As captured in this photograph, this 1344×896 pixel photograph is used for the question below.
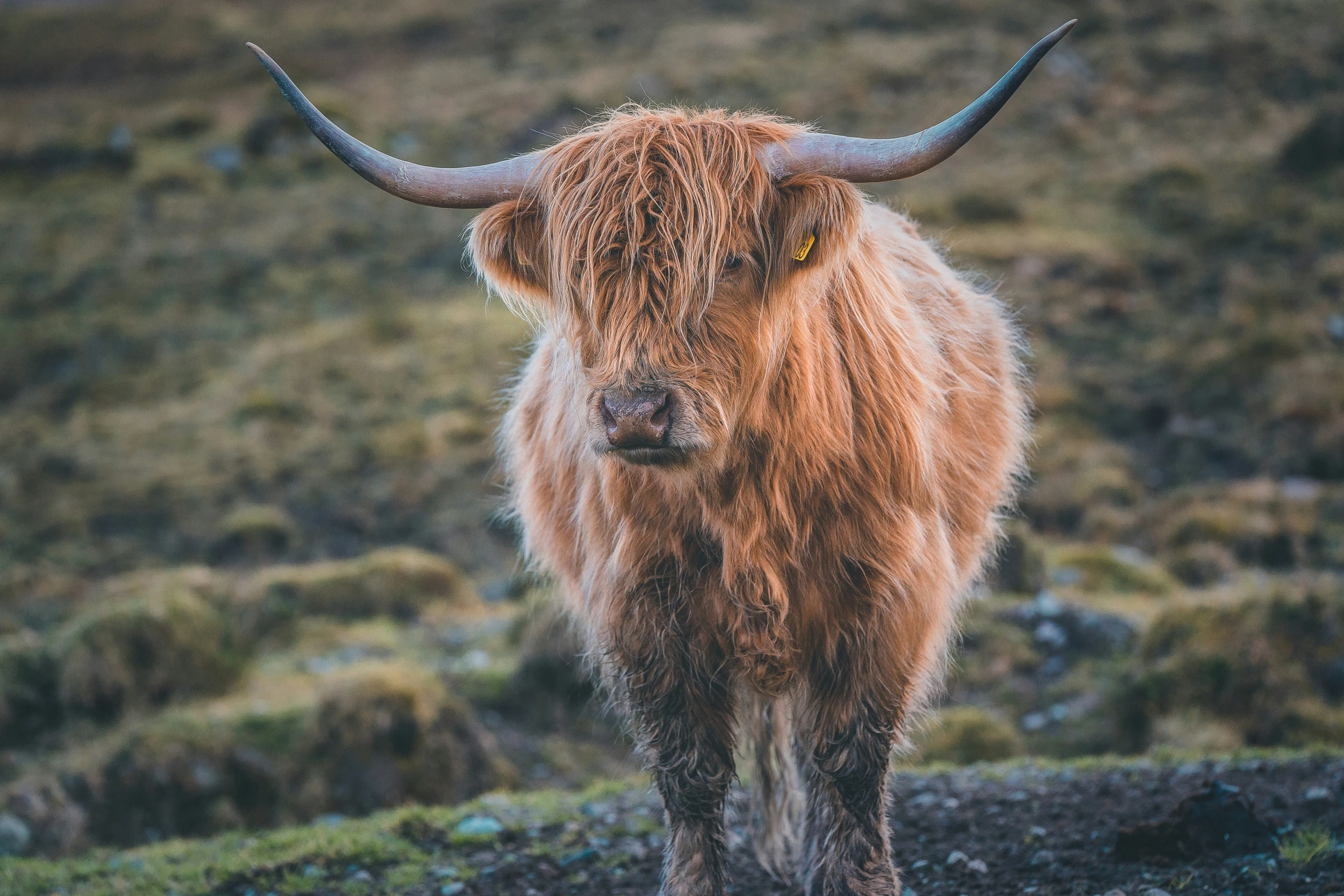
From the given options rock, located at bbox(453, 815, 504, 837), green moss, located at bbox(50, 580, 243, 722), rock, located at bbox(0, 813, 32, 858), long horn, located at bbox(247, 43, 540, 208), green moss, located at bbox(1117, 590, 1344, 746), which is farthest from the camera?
green moss, located at bbox(50, 580, 243, 722)

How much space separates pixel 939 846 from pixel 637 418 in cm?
245

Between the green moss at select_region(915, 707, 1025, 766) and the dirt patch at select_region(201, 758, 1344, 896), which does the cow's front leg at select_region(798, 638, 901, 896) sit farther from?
the green moss at select_region(915, 707, 1025, 766)

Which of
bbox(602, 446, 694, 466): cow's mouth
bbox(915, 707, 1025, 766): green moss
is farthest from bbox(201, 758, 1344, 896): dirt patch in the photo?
bbox(602, 446, 694, 466): cow's mouth

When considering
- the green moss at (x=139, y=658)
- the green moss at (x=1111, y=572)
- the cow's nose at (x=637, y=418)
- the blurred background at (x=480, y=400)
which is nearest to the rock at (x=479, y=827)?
the blurred background at (x=480, y=400)

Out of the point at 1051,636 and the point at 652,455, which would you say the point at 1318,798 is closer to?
the point at 652,455

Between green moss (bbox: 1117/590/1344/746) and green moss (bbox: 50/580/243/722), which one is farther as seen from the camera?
green moss (bbox: 50/580/243/722)

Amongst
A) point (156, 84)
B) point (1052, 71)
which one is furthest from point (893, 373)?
point (156, 84)

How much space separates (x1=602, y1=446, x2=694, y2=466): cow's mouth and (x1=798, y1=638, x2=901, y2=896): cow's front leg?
38.1 inches

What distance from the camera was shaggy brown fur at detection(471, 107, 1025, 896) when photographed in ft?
9.66

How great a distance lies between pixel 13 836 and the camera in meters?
5.55

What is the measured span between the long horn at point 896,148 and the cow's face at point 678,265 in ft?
0.17

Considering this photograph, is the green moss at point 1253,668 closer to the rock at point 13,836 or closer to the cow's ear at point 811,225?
the cow's ear at point 811,225

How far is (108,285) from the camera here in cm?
2089

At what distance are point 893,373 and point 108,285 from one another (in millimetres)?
21203
